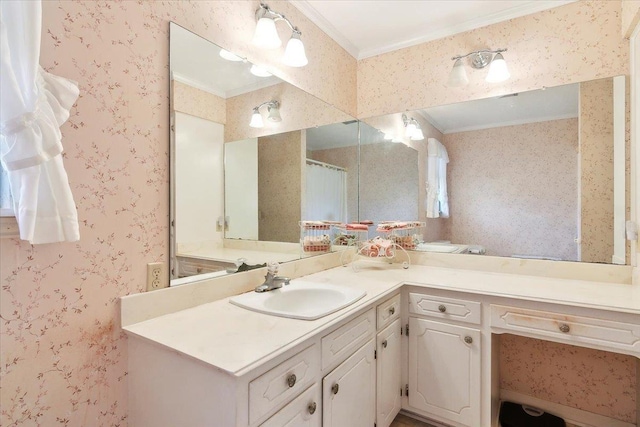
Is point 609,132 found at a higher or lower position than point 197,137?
higher

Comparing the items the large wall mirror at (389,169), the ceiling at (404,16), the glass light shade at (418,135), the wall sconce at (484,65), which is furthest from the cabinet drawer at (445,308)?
the ceiling at (404,16)

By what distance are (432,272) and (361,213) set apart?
79 centimetres

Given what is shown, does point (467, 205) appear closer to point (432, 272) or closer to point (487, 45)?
point (432, 272)

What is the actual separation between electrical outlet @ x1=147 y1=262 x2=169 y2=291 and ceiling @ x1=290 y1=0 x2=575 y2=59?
1775 millimetres

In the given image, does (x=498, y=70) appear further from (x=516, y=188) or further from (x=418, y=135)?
(x=516, y=188)

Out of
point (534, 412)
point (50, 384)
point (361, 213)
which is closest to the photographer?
point (50, 384)

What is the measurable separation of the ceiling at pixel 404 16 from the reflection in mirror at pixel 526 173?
0.54 meters

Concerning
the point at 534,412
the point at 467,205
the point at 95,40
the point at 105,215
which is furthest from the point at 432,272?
the point at 95,40

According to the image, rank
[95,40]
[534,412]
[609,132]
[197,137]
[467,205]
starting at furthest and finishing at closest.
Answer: [467,205] < [534,412] < [609,132] < [197,137] < [95,40]

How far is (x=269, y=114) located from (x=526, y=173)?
66.1 inches

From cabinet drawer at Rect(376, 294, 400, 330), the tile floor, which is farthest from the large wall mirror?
the tile floor

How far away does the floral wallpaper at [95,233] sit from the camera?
0.92 m

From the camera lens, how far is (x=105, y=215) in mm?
1099

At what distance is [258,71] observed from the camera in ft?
5.65
